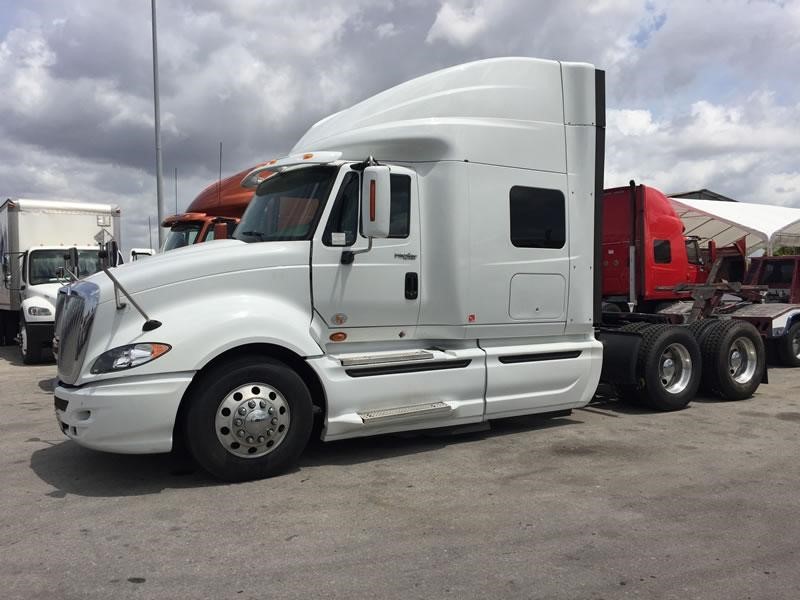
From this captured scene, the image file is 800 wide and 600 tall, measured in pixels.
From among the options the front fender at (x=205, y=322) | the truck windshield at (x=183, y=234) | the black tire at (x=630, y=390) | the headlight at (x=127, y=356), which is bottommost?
the black tire at (x=630, y=390)

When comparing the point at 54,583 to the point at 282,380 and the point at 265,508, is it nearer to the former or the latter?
the point at 265,508

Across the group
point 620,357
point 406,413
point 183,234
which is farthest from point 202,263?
point 183,234

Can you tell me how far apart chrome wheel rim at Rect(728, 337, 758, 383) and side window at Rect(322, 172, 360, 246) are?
5.72 m

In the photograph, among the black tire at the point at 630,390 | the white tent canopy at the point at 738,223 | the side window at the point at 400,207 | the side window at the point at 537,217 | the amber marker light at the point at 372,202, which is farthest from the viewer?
the white tent canopy at the point at 738,223

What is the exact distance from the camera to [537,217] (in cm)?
651

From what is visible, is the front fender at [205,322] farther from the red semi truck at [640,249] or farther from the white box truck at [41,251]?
the white box truck at [41,251]

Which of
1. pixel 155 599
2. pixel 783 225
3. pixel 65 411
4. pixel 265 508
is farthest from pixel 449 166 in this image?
pixel 783 225

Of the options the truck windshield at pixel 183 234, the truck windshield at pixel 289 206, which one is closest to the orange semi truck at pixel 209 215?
the truck windshield at pixel 183 234

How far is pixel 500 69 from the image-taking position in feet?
20.9

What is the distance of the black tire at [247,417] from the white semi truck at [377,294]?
0.01 meters

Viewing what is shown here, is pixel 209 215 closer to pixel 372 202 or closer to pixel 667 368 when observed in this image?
pixel 372 202

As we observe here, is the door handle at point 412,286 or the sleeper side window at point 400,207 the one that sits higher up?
the sleeper side window at point 400,207

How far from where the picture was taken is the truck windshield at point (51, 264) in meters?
13.6

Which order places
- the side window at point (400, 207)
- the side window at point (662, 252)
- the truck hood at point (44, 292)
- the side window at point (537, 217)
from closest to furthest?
the side window at point (400, 207) → the side window at point (537, 217) → the side window at point (662, 252) → the truck hood at point (44, 292)
